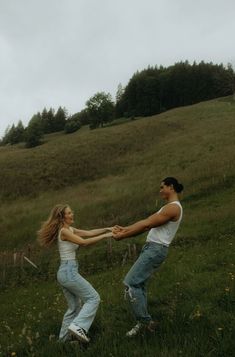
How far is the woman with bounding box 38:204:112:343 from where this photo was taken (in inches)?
301

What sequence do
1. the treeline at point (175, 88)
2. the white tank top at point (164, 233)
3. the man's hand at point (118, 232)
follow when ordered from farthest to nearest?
the treeline at point (175, 88) → the man's hand at point (118, 232) → the white tank top at point (164, 233)

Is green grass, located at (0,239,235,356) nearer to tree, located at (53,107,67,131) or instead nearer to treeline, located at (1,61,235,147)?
treeline, located at (1,61,235,147)

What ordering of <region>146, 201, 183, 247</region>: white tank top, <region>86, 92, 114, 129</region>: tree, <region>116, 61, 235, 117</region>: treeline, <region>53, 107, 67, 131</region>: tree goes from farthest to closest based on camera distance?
1. <region>53, 107, 67, 131</region>: tree
2. <region>116, 61, 235, 117</region>: treeline
3. <region>86, 92, 114, 129</region>: tree
4. <region>146, 201, 183, 247</region>: white tank top

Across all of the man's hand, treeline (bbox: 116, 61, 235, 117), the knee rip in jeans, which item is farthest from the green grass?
treeline (bbox: 116, 61, 235, 117)

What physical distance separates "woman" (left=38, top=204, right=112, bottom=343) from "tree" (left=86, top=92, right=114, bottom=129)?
313 ft

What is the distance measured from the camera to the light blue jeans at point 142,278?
7.56 metres

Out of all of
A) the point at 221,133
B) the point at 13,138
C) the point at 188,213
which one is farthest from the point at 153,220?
the point at 13,138

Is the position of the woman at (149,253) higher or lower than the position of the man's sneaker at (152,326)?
higher

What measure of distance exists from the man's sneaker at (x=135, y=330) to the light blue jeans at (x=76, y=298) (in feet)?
2.18

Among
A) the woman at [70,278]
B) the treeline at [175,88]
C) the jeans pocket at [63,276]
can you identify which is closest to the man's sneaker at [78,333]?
the woman at [70,278]

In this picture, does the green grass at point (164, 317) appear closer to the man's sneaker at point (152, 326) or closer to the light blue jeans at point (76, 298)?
the man's sneaker at point (152, 326)

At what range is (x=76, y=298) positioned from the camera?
8.22 metres

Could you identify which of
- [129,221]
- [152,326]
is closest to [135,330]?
[152,326]

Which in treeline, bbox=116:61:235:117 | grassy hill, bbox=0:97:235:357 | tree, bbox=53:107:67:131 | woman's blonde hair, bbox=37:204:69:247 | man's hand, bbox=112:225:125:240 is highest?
treeline, bbox=116:61:235:117
